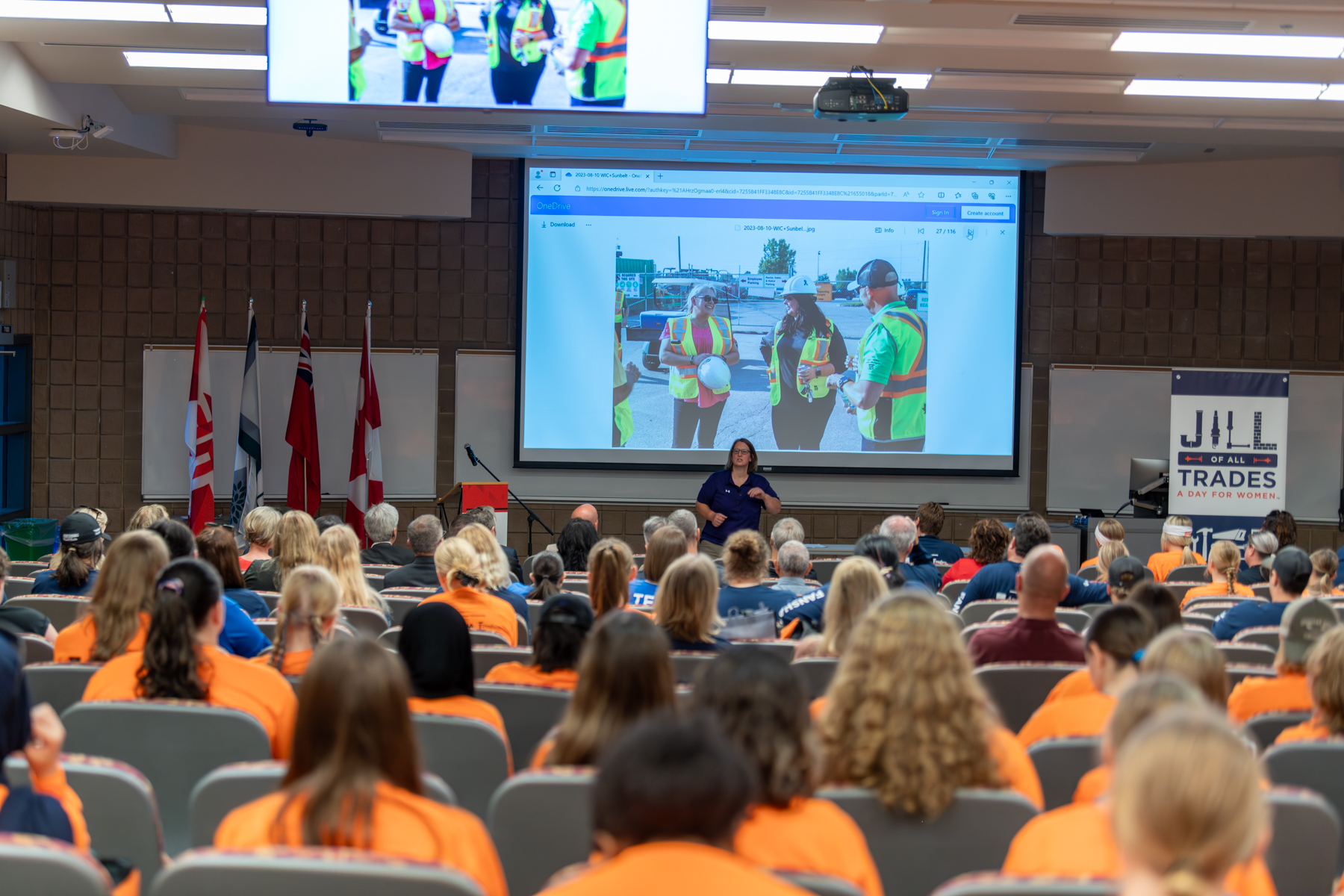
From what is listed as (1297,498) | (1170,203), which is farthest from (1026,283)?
(1297,498)

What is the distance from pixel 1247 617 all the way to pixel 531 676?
2.86 meters

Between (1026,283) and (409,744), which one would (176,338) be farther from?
(409,744)

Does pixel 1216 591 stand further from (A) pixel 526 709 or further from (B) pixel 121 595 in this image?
(B) pixel 121 595

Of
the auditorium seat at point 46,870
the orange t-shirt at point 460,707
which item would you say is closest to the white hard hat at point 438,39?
Result: the orange t-shirt at point 460,707

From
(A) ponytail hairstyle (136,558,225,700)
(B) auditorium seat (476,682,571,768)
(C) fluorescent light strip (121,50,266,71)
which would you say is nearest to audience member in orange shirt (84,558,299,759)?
(A) ponytail hairstyle (136,558,225,700)

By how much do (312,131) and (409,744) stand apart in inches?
335

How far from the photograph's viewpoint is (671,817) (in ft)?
4.24

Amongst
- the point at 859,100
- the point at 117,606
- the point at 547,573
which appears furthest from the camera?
the point at 859,100

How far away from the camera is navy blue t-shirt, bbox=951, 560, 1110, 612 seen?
512 cm

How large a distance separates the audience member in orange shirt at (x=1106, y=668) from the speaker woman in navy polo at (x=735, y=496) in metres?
5.59

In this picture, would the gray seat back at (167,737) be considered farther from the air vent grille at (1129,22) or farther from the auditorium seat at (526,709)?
the air vent grille at (1129,22)

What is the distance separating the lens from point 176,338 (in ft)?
32.7

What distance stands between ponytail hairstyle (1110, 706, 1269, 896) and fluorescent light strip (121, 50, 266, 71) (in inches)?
288

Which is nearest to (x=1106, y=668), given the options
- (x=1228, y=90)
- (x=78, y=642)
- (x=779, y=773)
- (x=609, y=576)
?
(x=779, y=773)
